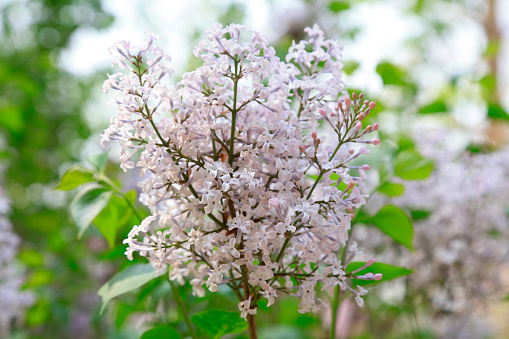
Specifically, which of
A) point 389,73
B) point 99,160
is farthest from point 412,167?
point 99,160

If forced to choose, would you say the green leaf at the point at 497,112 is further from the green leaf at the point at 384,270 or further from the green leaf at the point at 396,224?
the green leaf at the point at 384,270

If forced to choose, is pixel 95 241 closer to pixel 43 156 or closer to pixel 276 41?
pixel 276 41

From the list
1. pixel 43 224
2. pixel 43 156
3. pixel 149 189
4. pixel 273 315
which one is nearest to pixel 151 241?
pixel 149 189

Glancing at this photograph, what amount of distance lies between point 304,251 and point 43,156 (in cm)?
279

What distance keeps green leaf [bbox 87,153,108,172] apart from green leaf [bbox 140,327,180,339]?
0.22 meters

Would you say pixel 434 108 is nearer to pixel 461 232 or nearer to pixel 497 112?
pixel 497 112

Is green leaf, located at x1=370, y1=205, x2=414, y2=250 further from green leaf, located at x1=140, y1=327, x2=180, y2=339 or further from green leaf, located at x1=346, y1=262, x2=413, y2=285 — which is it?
green leaf, located at x1=140, y1=327, x2=180, y2=339

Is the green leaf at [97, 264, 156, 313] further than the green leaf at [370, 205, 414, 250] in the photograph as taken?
No

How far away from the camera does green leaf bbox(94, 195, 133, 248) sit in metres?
0.54

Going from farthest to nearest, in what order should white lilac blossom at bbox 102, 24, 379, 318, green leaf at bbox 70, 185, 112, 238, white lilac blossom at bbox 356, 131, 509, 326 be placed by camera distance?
white lilac blossom at bbox 356, 131, 509, 326
green leaf at bbox 70, 185, 112, 238
white lilac blossom at bbox 102, 24, 379, 318

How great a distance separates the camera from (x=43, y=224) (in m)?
2.22

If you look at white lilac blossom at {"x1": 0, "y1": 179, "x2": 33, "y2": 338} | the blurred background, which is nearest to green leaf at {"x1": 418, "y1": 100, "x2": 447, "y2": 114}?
the blurred background

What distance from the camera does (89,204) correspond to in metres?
0.50

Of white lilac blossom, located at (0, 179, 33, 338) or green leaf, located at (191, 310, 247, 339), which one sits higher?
white lilac blossom, located at (0, 179, 33, 338)
